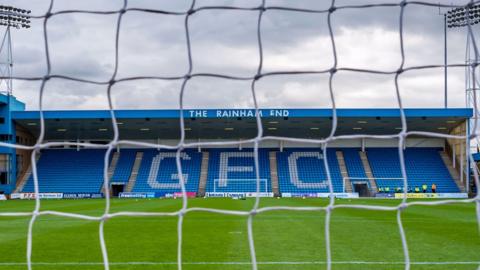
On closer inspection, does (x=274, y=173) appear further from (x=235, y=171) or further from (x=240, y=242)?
(x=240, y=242)

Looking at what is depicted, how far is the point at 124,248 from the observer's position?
326 inches

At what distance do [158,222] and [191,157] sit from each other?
79.0 ft

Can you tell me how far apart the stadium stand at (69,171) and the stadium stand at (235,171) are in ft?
22.0

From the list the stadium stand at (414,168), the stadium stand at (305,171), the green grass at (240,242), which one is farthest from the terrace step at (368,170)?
the green grass at (240,242)

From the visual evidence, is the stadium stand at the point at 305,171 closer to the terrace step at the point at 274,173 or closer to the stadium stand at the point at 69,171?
the terrace step at the point at 274,173

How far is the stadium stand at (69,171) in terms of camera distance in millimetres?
33875

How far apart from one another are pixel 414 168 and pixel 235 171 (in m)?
10.6

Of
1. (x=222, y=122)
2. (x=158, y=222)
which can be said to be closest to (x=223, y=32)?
(x=158, y=222)

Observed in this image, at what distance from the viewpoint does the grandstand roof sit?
102 ft

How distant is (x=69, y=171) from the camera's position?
3519 centimetres

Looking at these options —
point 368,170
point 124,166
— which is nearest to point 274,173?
point 368,170

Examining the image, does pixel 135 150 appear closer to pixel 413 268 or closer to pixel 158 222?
pixel 158 222

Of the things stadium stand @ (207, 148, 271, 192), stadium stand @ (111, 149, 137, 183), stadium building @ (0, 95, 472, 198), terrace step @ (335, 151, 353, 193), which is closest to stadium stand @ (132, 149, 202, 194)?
stadium building @ (0, 95, 472, 198)

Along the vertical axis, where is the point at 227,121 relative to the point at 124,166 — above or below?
above
